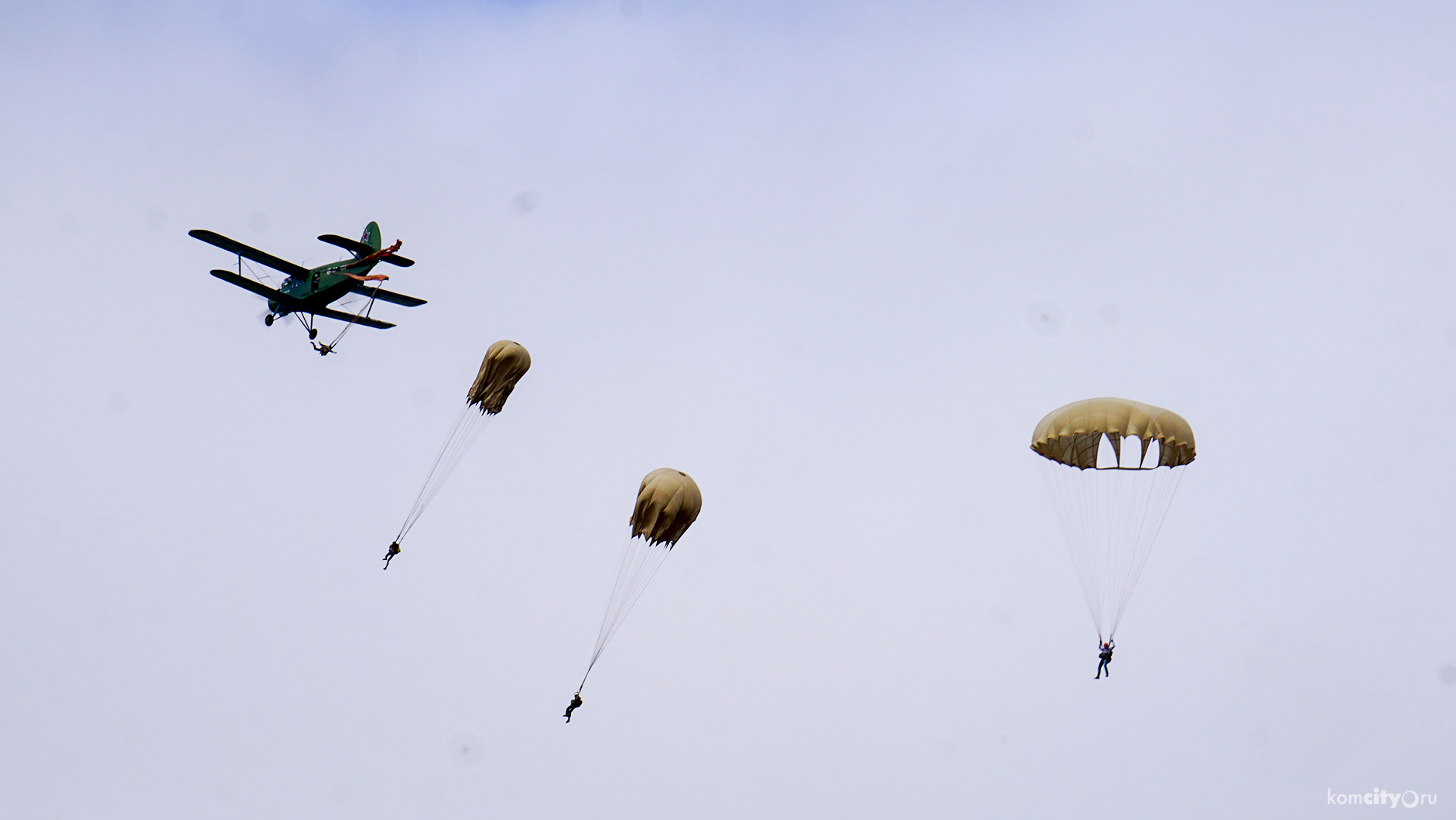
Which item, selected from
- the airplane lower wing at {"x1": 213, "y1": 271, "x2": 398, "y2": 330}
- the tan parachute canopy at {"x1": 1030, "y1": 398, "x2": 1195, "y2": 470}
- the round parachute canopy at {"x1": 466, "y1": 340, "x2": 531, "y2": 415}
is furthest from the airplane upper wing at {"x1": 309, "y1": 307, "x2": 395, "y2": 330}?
the tan parachute canopy at {"x1": 1030, "y1": 398, "x2": 1195, "y2": 470}

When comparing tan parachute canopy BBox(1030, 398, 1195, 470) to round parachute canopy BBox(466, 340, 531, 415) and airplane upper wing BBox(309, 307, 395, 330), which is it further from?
airplane upper wing BBox(309, 307, 395, 330)

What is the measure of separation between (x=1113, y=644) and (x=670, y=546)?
504 inches

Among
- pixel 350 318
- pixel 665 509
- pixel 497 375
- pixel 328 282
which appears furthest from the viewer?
pixel 350 318

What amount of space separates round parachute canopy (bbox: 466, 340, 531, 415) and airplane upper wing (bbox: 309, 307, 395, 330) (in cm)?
842

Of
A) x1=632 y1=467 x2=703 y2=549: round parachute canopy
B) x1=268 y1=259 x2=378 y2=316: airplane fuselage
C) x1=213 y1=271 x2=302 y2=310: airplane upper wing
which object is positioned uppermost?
x1=268 y1=259 x2=378 y2=316: airplane fuselage

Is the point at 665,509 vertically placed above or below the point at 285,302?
below

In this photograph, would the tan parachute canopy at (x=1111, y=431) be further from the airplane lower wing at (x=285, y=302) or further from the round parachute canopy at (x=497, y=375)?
the airplane lower wing at (x=285, y=302)

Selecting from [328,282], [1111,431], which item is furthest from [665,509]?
[328,282]

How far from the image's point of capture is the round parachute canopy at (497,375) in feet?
113

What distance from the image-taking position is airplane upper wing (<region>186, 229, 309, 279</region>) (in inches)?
1369

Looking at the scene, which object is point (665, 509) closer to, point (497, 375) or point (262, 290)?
point (497, 375)

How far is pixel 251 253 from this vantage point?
120 ft

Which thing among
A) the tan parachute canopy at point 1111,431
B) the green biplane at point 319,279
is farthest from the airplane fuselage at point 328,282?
the tan parachute canopy at point 1111,431

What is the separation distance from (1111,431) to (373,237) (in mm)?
25516
